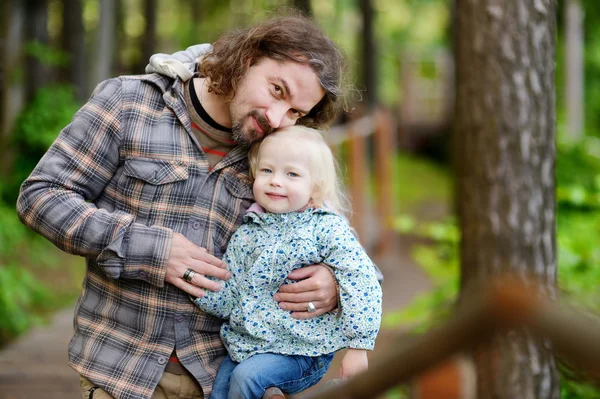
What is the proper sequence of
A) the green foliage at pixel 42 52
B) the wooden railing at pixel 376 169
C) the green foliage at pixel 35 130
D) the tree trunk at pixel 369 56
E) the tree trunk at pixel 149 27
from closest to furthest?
the green foliage at pixel 35 130, the green foliage at pixel 42 52, the wooden railing at pixel 376 169, the tree trunk at pixel 149 27, the tree trunk at pixel 369 56

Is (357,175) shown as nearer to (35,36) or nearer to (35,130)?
(35,130)

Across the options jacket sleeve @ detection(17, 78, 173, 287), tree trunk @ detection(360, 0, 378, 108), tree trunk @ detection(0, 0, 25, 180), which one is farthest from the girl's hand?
tree trunk @ detection(360, 0, 378, 108)

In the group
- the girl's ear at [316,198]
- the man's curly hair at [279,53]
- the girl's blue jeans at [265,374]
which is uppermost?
the man's curly hair at [279,53]

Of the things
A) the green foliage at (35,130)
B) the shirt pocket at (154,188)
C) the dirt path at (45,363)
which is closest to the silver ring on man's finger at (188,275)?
the shirt pocket at (154,188)

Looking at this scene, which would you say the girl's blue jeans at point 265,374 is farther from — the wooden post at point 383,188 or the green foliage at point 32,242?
the wooden post at point 383,188

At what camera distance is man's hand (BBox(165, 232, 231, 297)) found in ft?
8.51

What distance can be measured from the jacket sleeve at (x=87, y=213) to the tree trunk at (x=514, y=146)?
236 cm

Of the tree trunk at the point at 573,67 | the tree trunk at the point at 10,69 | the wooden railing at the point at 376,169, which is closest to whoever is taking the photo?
the tree trunk at the point at 10,69

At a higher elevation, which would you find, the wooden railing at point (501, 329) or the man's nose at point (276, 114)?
the man's nose at point (276, 114)

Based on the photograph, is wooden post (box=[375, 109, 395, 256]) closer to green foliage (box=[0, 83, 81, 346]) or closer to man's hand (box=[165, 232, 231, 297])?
green foliage (box=[0, 83, 81, 346])

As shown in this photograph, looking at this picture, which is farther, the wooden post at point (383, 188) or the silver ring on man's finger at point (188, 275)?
the wooden post at point (383, 188)

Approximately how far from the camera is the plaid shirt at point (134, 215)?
2.57 meters

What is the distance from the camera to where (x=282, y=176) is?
2637 mm

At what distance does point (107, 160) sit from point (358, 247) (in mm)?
841
